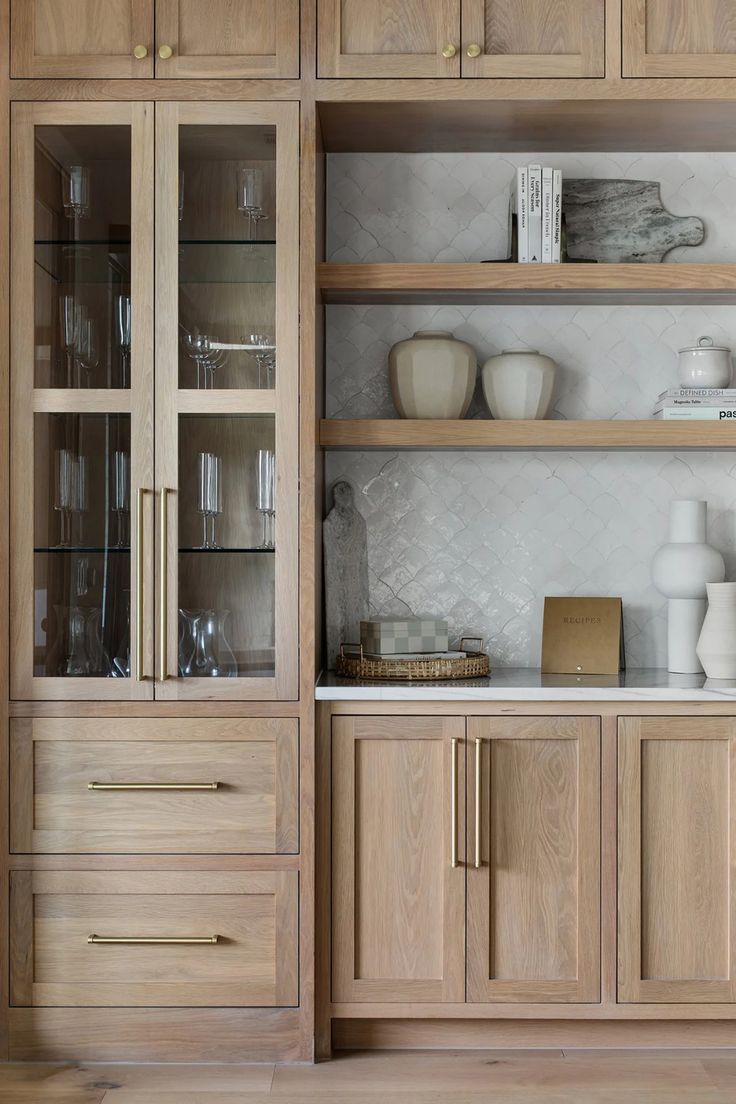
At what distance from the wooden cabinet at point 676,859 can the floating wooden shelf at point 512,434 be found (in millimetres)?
687

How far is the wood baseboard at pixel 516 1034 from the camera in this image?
2.43 metres

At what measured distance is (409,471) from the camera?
2822mm

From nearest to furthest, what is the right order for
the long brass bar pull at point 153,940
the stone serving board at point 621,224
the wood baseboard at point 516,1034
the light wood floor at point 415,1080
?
the light wood floor at point 415,1080 → the long brass bar pull at point 153,940 → the wood baseboard at point 516,1034 → the stone serving board at point 621,224

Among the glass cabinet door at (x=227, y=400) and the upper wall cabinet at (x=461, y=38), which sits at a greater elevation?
the upper wall cabinet at (x=461, y=38)

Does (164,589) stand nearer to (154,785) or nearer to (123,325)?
(154,785)

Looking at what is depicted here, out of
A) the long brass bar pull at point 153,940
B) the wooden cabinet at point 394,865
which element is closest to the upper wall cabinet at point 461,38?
the wooden cabinet at point 394,865

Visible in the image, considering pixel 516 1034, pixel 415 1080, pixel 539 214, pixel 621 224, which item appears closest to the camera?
pixel 415 1080

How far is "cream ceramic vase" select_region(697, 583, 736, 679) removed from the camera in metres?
2.45

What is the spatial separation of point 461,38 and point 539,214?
45 cm

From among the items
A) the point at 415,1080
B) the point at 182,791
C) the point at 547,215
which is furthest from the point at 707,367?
the point at 415,1080

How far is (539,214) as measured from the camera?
256cm

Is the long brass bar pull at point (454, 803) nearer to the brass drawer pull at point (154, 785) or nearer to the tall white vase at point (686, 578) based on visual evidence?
the brass drawer pull at point (154, 785)

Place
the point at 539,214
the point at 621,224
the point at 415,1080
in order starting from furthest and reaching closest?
the point at 621,224 → the point at 539,214 → the point at 415,1080

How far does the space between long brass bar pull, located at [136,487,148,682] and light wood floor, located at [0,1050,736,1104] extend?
89cm
